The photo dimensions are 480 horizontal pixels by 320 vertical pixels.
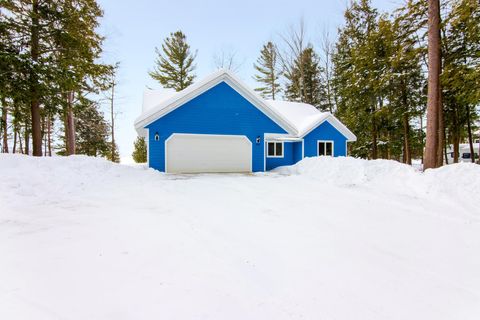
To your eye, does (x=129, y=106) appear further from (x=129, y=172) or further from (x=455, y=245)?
A: (x=455, y=245)

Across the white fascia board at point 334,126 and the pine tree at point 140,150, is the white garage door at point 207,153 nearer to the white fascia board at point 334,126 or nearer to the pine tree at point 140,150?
the white fascia board at point 334,126

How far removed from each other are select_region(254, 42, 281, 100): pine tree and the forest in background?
122mm

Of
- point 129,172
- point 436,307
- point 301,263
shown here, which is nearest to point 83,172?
point 129,172

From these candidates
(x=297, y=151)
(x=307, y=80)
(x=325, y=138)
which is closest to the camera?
(x=297, y=151)

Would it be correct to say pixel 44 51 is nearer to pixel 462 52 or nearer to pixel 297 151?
pixel 297 151

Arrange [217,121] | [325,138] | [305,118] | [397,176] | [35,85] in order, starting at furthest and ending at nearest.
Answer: [305,118]
[325,138]
[217,121]
[35,85]
[397,176]

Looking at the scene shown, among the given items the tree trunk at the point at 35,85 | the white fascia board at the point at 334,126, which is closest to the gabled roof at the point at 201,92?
the white fascia board at the point at 334,126

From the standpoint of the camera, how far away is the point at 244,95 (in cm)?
1288

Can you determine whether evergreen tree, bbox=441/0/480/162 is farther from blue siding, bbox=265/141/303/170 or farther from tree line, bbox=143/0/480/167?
blue siding, bbox=265/141/303/170

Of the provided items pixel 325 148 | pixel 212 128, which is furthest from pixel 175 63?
pixel 325 148

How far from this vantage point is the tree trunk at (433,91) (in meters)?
8.88

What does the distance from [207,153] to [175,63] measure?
1954 cm

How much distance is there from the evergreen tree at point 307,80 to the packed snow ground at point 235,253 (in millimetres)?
20932

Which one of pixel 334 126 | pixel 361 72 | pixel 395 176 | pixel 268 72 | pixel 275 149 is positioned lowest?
pixel 395 176
